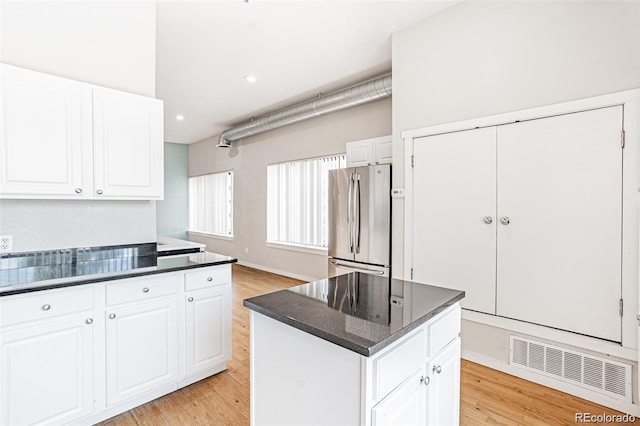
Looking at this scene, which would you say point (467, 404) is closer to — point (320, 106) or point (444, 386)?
point (444, 386)

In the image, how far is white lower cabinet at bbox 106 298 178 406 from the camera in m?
1.82

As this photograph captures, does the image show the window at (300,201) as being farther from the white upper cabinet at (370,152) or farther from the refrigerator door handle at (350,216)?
the refrigerator door handle at (350,216)

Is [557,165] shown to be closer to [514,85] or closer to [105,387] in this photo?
[514,85]

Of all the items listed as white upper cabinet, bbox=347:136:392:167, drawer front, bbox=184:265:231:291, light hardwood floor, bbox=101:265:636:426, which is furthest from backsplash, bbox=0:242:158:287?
white upper cabinet, bbox=347:136:392:167

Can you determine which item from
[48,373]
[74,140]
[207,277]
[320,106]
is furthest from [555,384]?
[320,106]

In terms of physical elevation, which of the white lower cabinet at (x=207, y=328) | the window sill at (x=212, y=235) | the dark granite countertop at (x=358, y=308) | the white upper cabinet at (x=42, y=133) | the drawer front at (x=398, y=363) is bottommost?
the white lower cabinet at (x=207, y=328)

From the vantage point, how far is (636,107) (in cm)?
194

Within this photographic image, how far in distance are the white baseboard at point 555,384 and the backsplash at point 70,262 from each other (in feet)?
8.91

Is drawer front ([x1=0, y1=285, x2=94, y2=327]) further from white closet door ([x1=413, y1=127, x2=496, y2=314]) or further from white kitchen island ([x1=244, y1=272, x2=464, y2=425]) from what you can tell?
white closet door ([x1=413, y1=127, x2=496, y2=314])

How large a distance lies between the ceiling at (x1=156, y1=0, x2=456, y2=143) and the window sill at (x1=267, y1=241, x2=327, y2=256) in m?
2.48

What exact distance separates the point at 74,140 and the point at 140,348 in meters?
1.41

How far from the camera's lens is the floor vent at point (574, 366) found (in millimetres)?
2008

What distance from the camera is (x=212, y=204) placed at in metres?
7.66

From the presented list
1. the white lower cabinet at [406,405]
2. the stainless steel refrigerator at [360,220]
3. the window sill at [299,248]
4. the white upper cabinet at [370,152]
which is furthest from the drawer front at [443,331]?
the window sill at [299,248]
